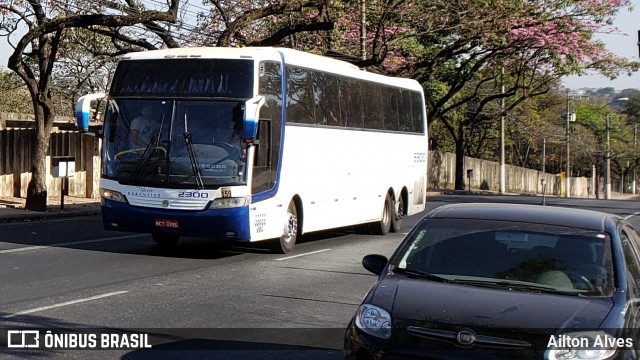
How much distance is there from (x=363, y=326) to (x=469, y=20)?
26.6 metres

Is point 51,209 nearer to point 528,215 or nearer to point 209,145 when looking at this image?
point 209,145

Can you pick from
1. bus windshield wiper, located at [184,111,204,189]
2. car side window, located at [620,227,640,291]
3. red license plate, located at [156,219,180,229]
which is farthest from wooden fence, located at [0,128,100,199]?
car side window, located at [620,227,640,291]

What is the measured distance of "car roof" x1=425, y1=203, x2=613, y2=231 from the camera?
686 cm

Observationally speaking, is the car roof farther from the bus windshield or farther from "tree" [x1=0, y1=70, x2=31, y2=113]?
"tree" [x1=0, y1=70, x2=31, y2=113]

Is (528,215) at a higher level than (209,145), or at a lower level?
lower

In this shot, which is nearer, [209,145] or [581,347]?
[581,347]

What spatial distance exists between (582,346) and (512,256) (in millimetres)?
1393

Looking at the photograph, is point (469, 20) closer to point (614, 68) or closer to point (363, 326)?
point (614, 68)

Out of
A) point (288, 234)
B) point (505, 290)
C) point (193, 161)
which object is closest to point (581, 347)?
point (505, 290)

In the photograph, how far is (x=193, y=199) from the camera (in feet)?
44.7

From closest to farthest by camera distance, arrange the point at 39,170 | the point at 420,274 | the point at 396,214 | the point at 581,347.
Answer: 1. the point at 581,347
2. the point at 420,274
3. the point at 396,214
4. the point at 39,170

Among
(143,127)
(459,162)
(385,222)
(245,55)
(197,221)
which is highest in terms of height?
(245,55)

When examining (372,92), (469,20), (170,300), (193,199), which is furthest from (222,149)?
(469,20)

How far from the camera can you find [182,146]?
13.7 m
